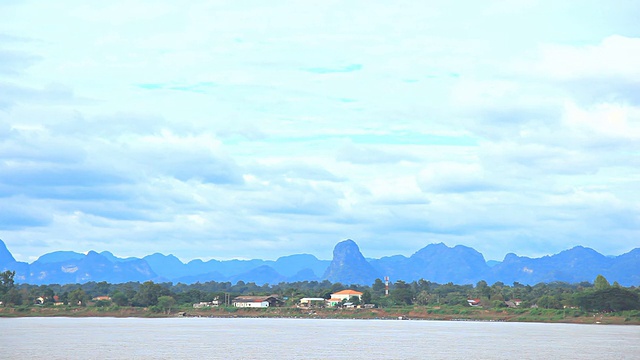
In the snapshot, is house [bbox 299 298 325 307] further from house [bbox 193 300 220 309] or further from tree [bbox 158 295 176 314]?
tree [bbox 158 295 176 314]

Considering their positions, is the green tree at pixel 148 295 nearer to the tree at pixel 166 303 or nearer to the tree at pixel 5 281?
the tree at pixel 166 303

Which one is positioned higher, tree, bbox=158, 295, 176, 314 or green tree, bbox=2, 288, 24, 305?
green tree, bbox=2, 288, 24, 305

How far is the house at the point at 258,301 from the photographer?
449 feet

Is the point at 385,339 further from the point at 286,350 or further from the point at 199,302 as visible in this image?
the point at 199,302

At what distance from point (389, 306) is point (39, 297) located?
66058 millimetres

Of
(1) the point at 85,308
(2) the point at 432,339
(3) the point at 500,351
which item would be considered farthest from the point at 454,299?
(3) the point at 500,351

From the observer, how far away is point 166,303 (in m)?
126

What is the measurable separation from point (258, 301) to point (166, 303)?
18.0 m

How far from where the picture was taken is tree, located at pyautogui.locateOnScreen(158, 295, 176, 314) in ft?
411

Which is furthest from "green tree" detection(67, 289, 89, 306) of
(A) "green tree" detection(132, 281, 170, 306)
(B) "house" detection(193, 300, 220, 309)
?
(B) "house" detection(193, 300, 220, 309)

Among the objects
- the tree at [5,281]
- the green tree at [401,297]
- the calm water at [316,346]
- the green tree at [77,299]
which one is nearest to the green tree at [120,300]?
the green tree at [77,299]

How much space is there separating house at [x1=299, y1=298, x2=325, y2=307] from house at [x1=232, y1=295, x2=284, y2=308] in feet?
13.2

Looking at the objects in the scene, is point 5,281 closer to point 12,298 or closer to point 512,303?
point 12,298

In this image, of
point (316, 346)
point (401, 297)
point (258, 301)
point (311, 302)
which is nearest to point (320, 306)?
point (311, 302)
